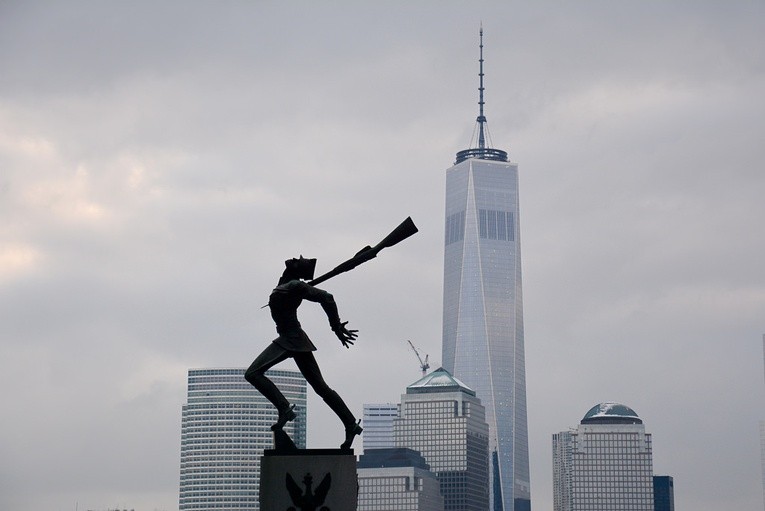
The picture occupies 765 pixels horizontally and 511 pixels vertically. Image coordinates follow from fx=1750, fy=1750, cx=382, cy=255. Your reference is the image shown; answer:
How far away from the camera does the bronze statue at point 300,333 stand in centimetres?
3497

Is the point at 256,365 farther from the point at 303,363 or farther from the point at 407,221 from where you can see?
the point at 407,221

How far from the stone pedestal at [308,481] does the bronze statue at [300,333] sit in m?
0.58

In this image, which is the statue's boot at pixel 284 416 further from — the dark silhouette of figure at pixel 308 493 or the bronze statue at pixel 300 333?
the dark silhouette of figure at pixel 308 493

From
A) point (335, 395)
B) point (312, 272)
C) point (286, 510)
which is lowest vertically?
point (286, 510)

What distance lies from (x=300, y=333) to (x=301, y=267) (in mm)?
1383

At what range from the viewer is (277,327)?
3522 cm

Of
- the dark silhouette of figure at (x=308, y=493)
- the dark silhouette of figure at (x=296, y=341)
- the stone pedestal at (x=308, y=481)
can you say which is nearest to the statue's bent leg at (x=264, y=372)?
the dark silhouette of figure at (x=296, y=341)

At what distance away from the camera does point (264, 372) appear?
3522cm

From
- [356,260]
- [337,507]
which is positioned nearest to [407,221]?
[356,260]

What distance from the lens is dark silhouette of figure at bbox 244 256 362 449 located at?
115 ft

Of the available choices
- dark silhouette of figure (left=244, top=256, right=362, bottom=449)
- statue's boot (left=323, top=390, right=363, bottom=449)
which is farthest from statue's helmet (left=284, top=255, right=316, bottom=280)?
statue's boot (left=323, top=390, right=363, bottom=449)

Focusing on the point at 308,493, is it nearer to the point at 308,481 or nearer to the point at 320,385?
the point at 308,481

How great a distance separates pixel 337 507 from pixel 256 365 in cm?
331

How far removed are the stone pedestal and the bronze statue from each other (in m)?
0.58
